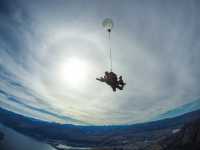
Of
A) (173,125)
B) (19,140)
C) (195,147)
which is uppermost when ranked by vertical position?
(173,125)

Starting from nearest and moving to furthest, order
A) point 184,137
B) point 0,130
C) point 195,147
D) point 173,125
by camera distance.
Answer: point 195,147 → point 184,137 → point 173,125 → point 0,130

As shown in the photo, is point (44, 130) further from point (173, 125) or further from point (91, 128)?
point (173, 125)

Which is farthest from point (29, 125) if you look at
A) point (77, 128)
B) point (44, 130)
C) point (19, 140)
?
point (77, 128)

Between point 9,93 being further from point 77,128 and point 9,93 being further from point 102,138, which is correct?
point 102,138

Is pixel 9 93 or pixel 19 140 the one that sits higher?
pixel 9 93

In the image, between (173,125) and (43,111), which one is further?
(173,125)

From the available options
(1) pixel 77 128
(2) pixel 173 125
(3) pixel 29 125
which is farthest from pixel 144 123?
(3) pixel 29 125

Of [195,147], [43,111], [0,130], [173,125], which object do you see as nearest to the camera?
[195,147]
